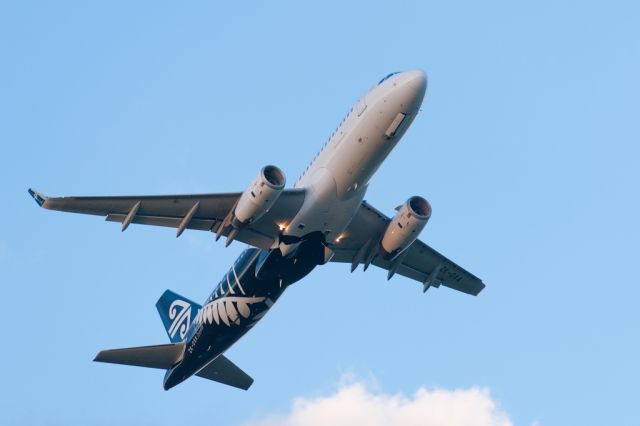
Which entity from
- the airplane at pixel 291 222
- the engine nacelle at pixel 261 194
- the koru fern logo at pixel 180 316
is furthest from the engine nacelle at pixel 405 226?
the koru fern logo at pixel 180 316

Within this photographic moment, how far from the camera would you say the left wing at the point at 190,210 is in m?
38.7

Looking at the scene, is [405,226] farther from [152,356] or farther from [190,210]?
[152,356]

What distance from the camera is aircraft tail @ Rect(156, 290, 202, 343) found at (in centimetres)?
4822

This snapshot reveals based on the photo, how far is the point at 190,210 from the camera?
131 feet

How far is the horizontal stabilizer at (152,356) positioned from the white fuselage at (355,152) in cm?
914

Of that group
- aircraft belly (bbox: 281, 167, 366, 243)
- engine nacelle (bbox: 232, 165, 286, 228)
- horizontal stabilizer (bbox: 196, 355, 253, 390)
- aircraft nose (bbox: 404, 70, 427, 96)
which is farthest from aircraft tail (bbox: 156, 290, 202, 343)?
aircraft nose (bbox: 404, 70, 427, 96)

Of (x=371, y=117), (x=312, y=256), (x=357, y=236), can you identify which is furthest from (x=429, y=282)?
(x=371, y=117)

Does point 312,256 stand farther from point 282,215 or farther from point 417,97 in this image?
point 417,97

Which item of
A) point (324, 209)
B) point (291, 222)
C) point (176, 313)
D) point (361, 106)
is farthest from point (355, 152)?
point (176, 313)

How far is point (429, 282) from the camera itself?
4666 cm

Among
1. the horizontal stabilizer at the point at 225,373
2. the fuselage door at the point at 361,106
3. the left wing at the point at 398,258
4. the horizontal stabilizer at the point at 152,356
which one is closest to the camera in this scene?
the fuselage door at the point at 361,106

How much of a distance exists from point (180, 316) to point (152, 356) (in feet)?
13.6

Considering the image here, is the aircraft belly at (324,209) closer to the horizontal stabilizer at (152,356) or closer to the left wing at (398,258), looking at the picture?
the left wing at (398,258)

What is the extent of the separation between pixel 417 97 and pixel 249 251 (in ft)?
32.5
